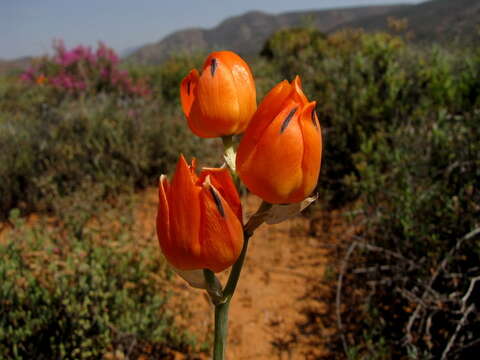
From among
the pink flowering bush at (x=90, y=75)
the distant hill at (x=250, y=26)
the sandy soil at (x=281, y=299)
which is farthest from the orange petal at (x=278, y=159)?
the distant hill at (x=250, y=26)

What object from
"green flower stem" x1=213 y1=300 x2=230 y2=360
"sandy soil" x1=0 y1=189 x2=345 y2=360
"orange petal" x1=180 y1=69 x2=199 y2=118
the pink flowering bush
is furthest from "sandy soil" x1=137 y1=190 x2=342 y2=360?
the pink flowering bush

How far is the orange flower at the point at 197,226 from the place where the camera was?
65 cm

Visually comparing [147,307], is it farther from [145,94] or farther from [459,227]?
[145,94]

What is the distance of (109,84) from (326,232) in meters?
5.32

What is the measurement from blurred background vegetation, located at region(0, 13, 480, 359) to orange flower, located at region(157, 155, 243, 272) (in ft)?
4.48

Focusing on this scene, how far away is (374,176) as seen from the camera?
109 inches

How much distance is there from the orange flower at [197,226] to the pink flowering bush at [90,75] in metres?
6.28

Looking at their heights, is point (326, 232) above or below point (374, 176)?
below

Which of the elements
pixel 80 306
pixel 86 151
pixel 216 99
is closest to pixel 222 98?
pixel 216 99

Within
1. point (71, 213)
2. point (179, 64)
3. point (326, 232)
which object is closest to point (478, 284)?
point (326, 232)

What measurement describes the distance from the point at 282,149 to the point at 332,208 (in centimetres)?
285

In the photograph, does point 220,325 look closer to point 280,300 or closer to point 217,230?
point 217,230

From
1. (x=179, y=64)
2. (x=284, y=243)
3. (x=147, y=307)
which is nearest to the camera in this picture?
(x=147, y=307)

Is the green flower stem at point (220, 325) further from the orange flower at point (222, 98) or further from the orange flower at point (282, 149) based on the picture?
the orange flower at point (222, 98)
